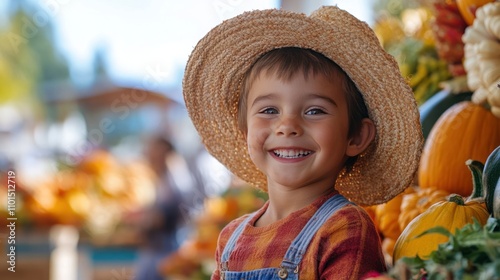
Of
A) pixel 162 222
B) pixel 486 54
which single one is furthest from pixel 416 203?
pixel 162 222

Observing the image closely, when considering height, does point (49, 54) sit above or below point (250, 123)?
above

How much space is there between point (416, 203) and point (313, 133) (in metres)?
0.50

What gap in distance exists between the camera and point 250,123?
1.63 meters

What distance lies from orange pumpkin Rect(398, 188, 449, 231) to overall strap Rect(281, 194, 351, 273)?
1.19 ft

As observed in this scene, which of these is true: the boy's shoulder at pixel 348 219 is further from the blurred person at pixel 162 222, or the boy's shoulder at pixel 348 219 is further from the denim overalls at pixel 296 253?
the blurred person at pixel 162 222

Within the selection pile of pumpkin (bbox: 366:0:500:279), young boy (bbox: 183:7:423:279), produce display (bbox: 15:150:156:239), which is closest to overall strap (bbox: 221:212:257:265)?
young boy (bbox: 183:7:423:279)

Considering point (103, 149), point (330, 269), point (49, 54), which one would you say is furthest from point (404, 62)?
point (49, 54)

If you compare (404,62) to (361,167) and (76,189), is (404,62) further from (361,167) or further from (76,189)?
(76,189)

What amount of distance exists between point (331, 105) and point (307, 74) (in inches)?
3.1

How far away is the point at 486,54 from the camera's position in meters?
1.99

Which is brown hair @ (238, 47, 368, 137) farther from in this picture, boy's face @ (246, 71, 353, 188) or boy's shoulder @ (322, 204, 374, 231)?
boy's shoulder @ (322, 204, 374, 231)

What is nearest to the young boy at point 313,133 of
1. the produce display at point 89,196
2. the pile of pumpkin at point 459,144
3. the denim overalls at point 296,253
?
the denim overalls at point 296,253

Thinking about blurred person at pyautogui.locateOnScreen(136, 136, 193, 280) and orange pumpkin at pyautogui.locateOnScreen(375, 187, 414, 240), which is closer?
orange pumpkin at pyautogui.locateOnScreen(375, 187, 414, 240)

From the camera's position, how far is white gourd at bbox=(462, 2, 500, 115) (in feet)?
6.47
